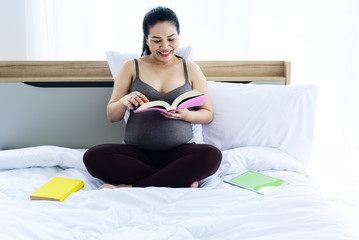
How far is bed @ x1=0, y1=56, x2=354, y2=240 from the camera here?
0.97 metres

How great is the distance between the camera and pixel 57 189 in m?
1.22

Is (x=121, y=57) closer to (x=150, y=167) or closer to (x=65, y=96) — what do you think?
(x=65, y=96)

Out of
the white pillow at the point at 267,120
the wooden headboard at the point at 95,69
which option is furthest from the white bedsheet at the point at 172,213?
Answer: the wooden headboard at the point at 95,69

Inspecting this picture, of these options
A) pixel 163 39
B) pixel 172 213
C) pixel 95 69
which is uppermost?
pixel 163 39

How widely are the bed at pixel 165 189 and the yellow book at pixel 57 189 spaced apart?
0.09ft

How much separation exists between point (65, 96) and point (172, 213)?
111 cm

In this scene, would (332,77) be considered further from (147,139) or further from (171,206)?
(171,206)

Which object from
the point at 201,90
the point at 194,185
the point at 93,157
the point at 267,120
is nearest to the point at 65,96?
the point at 93,157

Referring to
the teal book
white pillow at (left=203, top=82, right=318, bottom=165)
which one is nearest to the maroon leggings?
the teal book

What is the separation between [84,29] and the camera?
2.13 m

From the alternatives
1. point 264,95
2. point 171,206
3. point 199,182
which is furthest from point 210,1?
point 171,206

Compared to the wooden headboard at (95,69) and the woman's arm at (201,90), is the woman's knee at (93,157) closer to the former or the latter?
the woman's arm at (201,90)

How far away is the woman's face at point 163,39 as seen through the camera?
1492 millimetres

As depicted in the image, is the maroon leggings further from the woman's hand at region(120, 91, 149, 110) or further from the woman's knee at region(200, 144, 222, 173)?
the woman's hand at region(120, 91, 149, 110)
